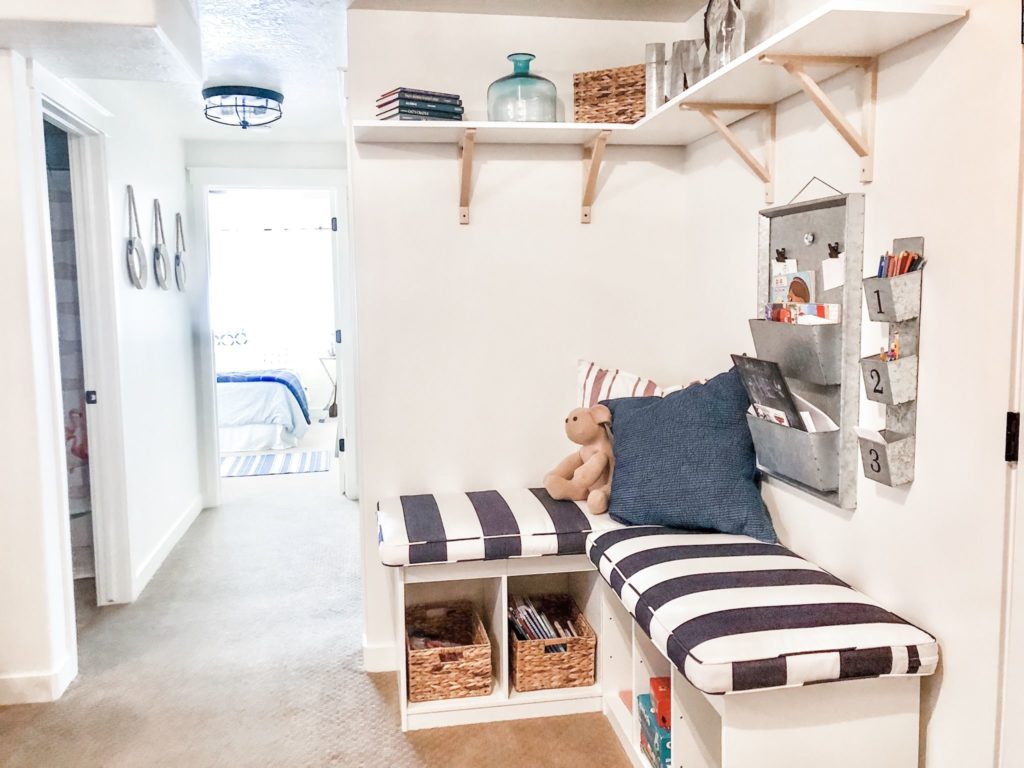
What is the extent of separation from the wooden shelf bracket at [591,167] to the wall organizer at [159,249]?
2.44m

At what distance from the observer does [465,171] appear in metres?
2.68

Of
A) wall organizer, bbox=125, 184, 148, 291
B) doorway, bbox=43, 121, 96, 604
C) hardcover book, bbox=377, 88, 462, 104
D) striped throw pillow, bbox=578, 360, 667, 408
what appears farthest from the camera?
wall organizer, bbox=125, 184, 148, 291

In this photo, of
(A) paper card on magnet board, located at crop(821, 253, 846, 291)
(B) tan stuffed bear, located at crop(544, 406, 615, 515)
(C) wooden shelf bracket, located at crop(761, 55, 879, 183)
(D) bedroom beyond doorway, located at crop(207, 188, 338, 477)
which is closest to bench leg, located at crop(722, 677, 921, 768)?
(A) paper card on magnet board, located at crop(821, 253, 846, 291)

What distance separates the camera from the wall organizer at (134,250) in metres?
3.82

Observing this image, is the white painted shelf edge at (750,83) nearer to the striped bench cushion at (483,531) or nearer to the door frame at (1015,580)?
the door frame at (1015,580)

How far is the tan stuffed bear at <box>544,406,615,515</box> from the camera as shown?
263cm

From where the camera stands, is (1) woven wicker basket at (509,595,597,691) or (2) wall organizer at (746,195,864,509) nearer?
(2) wall organizer at (746,195,864,509)

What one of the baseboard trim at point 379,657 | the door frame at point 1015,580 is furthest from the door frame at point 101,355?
the door frame at point 1015,580

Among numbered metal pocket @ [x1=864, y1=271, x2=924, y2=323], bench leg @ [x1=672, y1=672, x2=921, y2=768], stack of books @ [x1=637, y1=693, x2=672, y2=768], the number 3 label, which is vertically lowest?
stack of books @ [x1=637, y1=693, x2=672, y2=768]

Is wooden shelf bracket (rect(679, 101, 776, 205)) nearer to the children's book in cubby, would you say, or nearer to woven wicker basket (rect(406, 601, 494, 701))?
the children's book in cubby

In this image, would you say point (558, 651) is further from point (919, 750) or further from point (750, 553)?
point (919, 750)

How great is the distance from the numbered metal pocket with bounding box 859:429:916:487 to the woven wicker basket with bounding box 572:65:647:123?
1323mm

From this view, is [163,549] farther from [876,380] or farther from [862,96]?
[862,96]

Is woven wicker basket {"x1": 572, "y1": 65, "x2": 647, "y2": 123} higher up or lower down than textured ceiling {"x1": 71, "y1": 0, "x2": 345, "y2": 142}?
lower down
